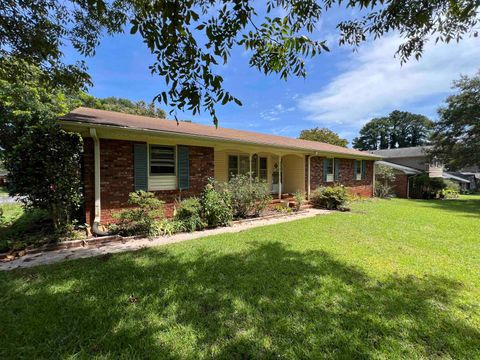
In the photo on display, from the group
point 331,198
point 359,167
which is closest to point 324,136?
point 359,167

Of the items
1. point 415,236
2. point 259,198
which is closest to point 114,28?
point 259,198

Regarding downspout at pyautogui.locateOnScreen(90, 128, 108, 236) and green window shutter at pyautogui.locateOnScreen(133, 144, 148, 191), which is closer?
downspout at pyautogui.locateOnScreen(90, 128, 108, 236)

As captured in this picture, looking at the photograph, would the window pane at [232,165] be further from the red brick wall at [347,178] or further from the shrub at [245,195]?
the red brick wall at [347,178]

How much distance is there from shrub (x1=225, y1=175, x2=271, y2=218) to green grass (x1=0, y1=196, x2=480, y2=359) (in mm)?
3471

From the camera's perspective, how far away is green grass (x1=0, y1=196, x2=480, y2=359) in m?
2.35

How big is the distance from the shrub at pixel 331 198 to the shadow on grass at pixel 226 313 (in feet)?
25.0

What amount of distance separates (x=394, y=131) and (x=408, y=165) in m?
46.0

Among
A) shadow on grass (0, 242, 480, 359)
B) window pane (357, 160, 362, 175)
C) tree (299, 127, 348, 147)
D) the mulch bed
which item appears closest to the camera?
shadow on grass (0, 242, 480, 359)

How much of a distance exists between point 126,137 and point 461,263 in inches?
334

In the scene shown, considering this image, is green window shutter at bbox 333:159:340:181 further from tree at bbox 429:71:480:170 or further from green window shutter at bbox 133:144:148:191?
tree at bbox 429:71:480:170

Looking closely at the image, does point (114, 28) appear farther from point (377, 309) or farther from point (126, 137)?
point (377, 309)

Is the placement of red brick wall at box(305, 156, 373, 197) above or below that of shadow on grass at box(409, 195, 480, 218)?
above

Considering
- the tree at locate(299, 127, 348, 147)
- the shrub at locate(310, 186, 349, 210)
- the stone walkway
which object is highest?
the tree at locate(299, 127, 348, 147)

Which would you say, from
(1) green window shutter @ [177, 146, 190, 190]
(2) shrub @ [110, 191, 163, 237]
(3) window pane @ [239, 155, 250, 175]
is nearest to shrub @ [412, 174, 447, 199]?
(3) window pane @ [239, 155, 250, 175]
